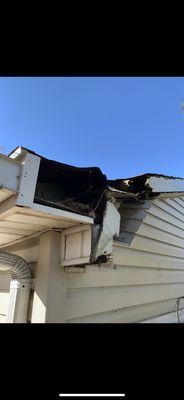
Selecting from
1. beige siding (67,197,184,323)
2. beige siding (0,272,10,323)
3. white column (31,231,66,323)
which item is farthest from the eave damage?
beige siding (0,272,10,323)

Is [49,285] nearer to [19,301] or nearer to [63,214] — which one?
[19,301]

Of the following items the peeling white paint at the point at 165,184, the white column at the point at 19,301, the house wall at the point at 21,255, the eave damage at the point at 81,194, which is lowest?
the white column at the point at 19,301

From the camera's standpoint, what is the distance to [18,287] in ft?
5.66

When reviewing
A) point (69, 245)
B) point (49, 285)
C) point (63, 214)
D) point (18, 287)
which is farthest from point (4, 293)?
point (63, 214)

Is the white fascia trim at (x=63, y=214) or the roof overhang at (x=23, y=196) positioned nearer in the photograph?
the roof overhang at (x=23, y=196)

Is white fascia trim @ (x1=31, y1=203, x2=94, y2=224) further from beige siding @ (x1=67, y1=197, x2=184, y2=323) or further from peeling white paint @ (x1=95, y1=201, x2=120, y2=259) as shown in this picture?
beige siding @ (x1=67, y1=197, x2=184, y2=323)

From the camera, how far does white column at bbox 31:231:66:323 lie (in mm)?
1576

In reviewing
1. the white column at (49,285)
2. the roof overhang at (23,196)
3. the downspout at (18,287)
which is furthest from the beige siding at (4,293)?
the roof overhang at (23,196)

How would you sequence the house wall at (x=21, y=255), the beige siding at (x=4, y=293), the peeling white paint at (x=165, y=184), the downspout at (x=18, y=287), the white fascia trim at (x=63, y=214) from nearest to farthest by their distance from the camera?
the white fascia trim at (x=63, y=214) < the downspout at (x=18, y=287) < the house wall at (x=21, y=255) < the beige siding at (x=4, y=293) < the peeling white paint at (x=165, y=184)

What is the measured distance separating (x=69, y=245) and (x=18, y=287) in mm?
441

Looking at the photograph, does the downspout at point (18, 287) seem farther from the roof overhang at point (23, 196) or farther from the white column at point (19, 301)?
the roof overhang at point (23, 196)

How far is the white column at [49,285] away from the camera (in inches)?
62.1
